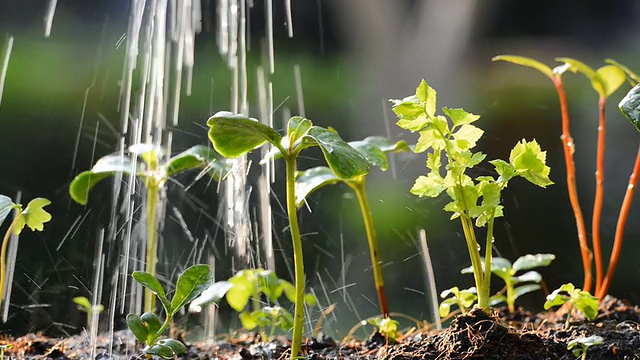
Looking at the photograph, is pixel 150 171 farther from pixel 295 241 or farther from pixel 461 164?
pixel 461 164

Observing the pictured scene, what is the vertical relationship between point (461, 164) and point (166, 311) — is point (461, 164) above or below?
above

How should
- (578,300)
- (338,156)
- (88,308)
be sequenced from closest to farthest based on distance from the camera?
(338,156) → (578,300) → (88,308)

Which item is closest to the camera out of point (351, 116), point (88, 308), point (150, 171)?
point (150, 171)

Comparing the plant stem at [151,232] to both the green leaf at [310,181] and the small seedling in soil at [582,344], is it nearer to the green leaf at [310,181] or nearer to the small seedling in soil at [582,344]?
the green leaf at [310,181]

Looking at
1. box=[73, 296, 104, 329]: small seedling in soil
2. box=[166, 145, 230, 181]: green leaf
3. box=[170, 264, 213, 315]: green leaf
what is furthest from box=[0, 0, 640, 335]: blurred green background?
box=[170, 264, 213, 315]: green leaf

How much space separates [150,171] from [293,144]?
286 millimetres

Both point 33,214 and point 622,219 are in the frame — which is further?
point 622,219

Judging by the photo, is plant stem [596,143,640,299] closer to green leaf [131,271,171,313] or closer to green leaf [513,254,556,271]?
green leaf [513,254,556,271]

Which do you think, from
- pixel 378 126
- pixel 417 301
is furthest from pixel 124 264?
pixel 378 126

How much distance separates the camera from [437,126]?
610 mm

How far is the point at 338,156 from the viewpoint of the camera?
535 millimetres

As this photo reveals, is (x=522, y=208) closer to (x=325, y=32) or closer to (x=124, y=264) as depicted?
(x=325, y=32)

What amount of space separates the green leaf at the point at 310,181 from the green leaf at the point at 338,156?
15 cm

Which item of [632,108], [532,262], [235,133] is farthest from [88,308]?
[632,108]
